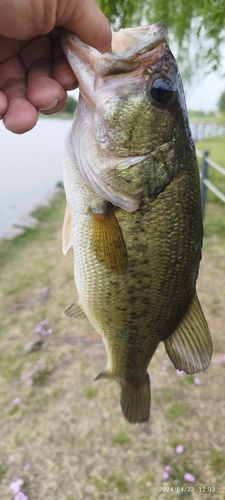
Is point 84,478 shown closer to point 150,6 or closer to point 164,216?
point 164,216

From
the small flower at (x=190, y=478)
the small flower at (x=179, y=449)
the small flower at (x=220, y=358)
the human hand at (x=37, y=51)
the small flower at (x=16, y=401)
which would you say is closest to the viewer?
the human hand at (x=37, y=51)

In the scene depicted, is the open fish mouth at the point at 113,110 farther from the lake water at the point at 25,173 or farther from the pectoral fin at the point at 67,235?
the lake water at the point at 25,173

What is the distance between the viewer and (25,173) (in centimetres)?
1659

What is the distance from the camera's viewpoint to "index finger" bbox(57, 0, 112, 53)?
3.84ft

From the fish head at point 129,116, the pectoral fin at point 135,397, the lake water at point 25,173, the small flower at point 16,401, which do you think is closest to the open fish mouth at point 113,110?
the fish head at point 129,116

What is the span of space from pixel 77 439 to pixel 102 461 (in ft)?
0.90

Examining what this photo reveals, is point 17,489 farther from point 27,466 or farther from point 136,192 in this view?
point 136,192

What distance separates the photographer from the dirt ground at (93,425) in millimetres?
2568

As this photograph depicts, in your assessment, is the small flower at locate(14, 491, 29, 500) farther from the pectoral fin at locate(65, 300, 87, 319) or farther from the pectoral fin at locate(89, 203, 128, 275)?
the pectoral fin at locate(89, 203, 128, 275)

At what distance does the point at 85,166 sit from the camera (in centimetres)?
132

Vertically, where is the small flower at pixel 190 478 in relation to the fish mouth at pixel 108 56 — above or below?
below

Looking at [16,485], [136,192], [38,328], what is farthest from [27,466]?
[136,192]

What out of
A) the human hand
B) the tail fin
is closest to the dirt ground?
the tail fin

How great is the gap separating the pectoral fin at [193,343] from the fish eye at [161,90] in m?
0.73
